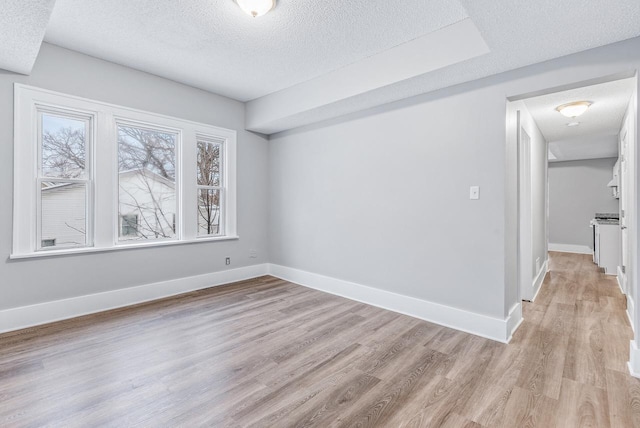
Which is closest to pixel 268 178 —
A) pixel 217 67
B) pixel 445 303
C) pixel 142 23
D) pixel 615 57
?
pixel 217 67

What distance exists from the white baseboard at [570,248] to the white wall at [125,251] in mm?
7610

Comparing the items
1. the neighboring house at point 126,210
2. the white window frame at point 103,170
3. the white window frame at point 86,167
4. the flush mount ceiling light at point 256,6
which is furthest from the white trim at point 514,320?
the white window frame at point 86,167

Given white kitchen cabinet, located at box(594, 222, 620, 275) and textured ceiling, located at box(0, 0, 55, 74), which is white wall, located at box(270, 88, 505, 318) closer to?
textured ceiling, located at box(0, 0, 55, 74)

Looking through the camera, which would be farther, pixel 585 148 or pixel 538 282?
pixel 585 148

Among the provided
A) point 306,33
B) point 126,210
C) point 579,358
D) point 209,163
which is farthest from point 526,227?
point 126,210

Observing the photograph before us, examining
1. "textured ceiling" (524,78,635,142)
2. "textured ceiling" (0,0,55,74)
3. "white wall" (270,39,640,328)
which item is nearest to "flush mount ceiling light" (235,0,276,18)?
"textured ceiling" (0,0,55,74)

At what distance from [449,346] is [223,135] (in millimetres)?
3861

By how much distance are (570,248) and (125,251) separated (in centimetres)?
957

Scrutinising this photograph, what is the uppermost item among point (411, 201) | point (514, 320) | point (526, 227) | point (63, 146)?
point (63, 146)

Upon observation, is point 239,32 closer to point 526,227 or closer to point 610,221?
point 526,227

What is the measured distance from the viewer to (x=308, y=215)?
4504mm

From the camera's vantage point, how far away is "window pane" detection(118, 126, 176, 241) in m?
3.65

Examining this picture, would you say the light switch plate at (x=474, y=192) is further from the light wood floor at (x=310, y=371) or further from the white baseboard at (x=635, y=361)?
the white baseboard at (x=635, y=361)

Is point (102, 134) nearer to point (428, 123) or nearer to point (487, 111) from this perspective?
point (428, 123)
